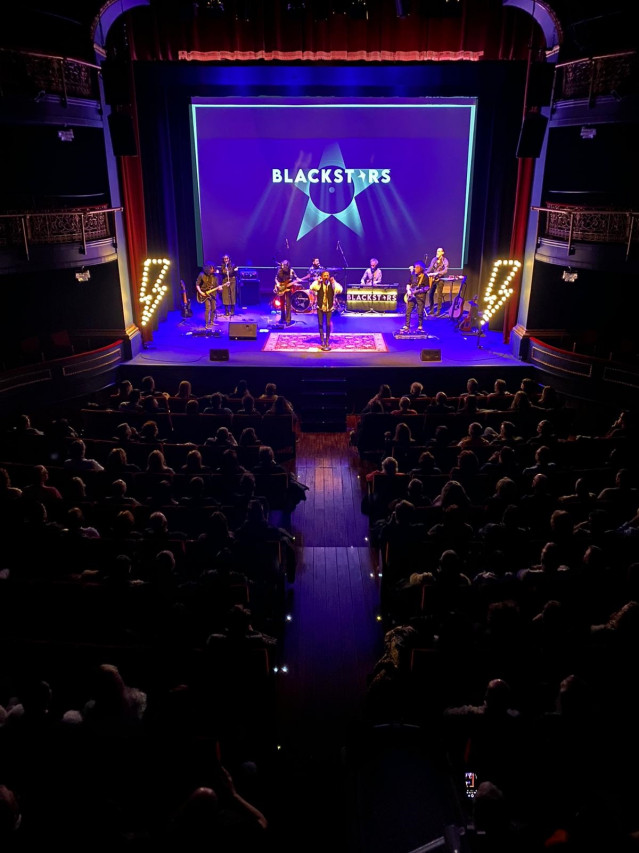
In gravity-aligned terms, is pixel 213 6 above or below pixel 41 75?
above

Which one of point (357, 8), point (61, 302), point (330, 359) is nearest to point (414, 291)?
point (330, 359)

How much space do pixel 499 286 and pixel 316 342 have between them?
4302 millimetres

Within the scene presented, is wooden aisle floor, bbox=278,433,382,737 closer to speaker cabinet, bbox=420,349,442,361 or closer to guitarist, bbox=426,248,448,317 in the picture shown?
speaker cabinet, bbox=420,349,442,361

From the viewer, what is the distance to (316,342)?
13.9m

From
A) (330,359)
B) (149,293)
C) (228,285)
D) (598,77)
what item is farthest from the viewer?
(228,285)

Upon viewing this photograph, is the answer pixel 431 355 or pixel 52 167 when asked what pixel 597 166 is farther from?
pixel 52 167

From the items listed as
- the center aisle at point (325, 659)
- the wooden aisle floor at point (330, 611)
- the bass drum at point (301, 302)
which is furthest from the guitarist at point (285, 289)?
the center aisle at point (325, 659)

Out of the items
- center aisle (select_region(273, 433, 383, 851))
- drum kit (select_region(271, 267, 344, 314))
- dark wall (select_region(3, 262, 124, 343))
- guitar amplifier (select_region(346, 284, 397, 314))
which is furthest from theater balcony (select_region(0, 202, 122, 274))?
center aisle (select_region(273, 433, 383, 851))

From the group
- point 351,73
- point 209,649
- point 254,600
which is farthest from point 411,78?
point 209,649

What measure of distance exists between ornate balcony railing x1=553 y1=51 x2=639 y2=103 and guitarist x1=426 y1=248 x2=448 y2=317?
426 cm

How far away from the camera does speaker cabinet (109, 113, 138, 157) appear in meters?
11.4

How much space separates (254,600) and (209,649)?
1494mm

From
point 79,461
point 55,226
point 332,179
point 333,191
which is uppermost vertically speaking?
point 332,179

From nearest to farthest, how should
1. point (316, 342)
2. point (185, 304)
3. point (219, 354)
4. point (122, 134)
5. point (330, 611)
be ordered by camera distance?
point (330, 611) → point (122, 134) → point (219, 354) → point (316, 342) → point (185, 304)
